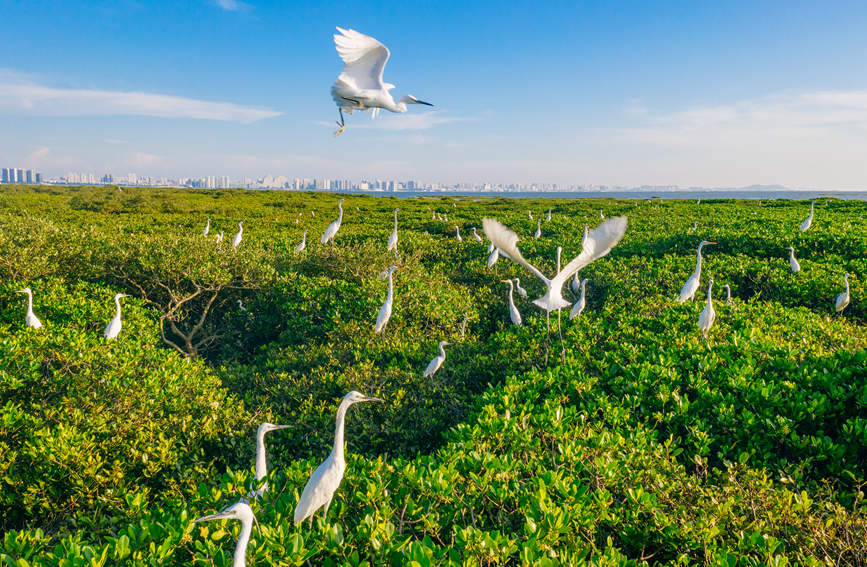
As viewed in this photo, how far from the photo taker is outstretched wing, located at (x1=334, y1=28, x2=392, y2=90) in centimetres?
773

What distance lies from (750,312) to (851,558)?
586cm

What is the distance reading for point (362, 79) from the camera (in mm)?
8734

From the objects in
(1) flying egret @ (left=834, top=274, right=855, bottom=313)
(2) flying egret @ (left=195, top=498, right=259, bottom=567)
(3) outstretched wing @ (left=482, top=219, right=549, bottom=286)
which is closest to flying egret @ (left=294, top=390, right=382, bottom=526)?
(2) flying egret @ (left=195, top=498, right=259, bottom=567)

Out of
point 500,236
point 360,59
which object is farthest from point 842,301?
point 360,59

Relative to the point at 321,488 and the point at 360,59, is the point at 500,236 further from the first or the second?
the point at 360,59

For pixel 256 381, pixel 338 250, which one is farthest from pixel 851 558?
pixel 338 250

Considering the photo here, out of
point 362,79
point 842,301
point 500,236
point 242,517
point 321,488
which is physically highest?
point 362,79

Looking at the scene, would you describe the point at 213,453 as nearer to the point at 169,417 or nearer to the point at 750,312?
the point at 169,417

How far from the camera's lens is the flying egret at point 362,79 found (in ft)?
25.7

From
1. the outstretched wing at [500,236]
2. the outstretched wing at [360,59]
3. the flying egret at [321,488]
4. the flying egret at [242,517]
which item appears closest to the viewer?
the flying egret at [242,517]

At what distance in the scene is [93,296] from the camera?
30.0 ft

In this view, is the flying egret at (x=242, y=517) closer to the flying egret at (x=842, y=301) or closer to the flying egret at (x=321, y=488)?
the flying egret at (x=321, y=488)

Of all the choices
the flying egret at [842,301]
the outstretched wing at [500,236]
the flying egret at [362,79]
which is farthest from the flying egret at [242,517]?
the flying egret at [842,301]

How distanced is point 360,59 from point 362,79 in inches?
19.4
